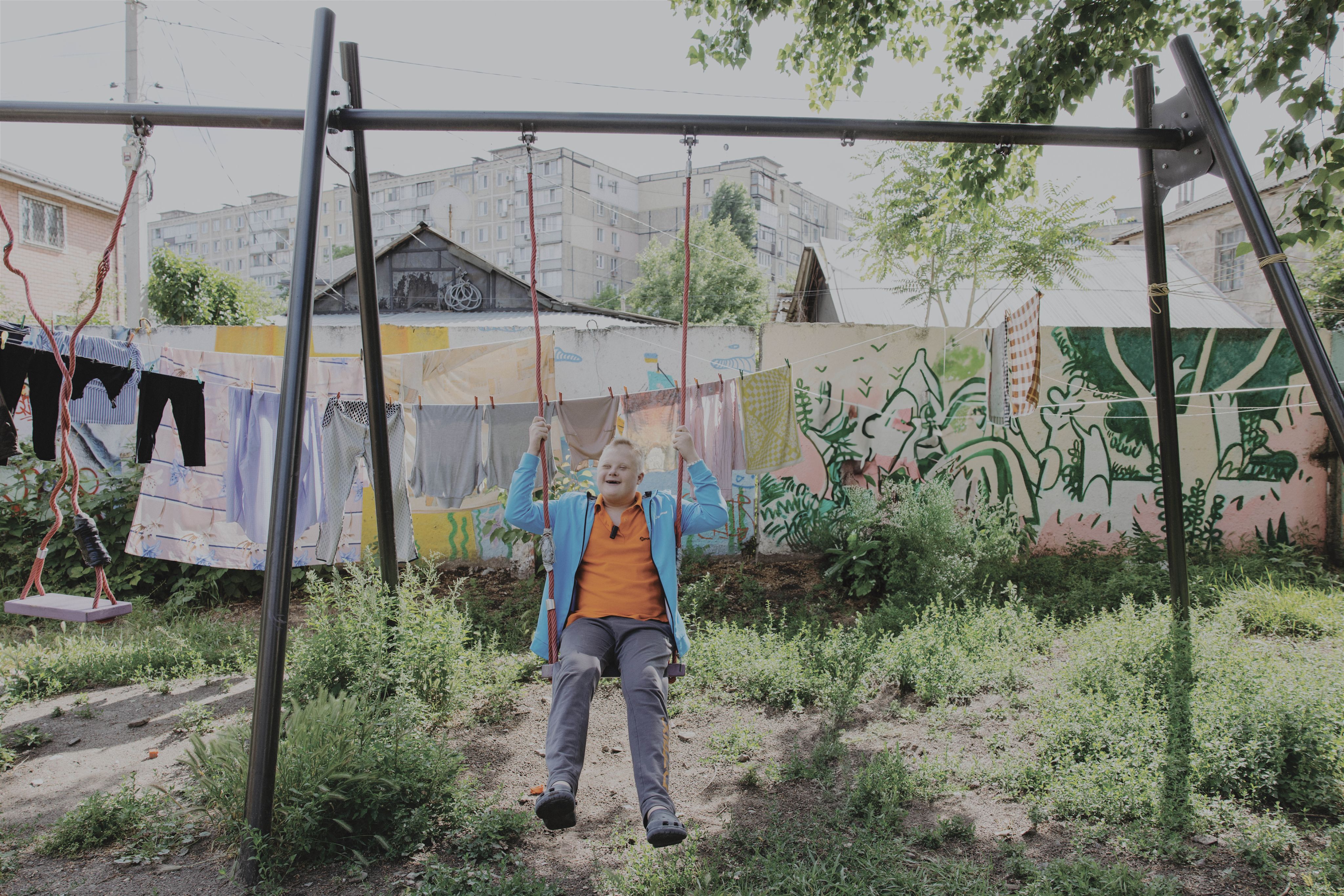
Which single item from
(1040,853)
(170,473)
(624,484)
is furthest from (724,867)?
(170,473)

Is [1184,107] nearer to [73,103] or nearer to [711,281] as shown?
[73,103]

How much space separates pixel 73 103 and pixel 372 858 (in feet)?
12.3

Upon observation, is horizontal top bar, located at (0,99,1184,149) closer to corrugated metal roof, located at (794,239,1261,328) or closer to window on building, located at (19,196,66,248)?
corrugated metal roof, located at (794,239,1261,328)

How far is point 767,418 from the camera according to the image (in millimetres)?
6957

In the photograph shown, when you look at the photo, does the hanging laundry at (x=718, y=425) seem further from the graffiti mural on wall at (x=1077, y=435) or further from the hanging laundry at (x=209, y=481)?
the hanging laundry at (x=209, y=481)

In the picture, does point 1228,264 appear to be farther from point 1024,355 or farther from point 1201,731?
point 1201,731

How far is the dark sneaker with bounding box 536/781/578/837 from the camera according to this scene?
9.41 feet

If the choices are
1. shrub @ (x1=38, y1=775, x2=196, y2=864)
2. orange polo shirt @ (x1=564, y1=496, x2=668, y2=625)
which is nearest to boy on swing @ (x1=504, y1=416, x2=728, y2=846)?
orange polo shirt @ (x1=564, y1=496, x2=668, y2=625)

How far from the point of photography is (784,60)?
6.76 m

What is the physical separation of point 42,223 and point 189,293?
7444 mm

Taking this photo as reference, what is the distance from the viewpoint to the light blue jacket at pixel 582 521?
373cm

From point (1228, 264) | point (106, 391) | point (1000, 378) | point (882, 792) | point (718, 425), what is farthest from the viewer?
point (1228, 264)

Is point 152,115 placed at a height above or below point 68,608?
above

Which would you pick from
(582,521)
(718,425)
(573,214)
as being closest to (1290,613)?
(718,425)
